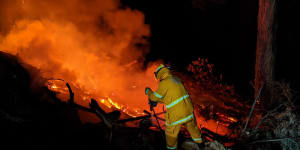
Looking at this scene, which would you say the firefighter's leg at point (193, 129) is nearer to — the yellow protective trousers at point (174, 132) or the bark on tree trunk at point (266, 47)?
the yellow protective trousers at point (174, 132)

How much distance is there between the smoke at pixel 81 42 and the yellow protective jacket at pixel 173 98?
3181 mm

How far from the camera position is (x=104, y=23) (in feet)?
32.7

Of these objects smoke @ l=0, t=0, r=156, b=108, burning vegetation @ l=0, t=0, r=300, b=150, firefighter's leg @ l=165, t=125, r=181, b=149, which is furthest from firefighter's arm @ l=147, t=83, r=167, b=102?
smoke @ l=0, t=0, r=156, b=108

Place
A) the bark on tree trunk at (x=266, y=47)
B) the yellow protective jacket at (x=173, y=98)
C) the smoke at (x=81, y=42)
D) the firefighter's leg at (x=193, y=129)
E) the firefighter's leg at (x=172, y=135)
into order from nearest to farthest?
the yellow protective jacket at (x=173, y=98), the firefighter's leg at (x=172, y=135), the firefighter's leg at (x=193, y=129), the bark on tree trunk at (x=266, y=47), the smoke at (x=81, y=42)

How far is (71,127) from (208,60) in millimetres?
9076

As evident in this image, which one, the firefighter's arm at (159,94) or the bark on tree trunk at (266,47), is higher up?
the bark on tree trunk at (266,47)

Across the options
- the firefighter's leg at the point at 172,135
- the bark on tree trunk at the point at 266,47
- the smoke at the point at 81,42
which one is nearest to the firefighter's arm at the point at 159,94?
the firefighter's leg at the point at 172,135

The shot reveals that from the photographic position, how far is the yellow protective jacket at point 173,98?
3605mm

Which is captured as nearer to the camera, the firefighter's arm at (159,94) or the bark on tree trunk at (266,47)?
the firefighter's arm at (159,94)

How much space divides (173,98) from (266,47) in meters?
3.65

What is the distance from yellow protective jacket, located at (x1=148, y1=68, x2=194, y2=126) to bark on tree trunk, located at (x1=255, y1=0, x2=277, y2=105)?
10.6ft

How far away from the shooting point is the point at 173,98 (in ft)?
11.9

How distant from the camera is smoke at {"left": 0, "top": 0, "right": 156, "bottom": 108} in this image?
6.21 m

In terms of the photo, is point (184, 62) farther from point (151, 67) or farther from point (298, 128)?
point (298, 128)
